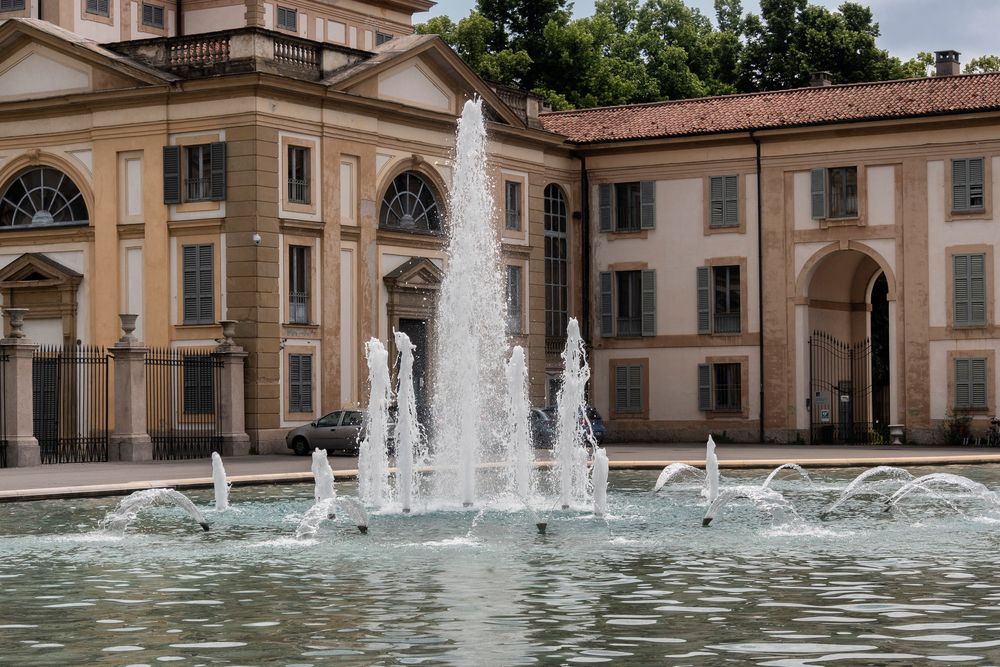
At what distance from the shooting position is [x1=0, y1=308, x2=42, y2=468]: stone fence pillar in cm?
3231

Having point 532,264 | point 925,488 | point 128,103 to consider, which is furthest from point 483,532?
point 532,264

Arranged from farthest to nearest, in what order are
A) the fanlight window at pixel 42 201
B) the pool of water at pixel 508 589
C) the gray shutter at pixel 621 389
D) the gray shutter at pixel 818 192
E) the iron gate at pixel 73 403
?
the gray shutter at pixel 621 389 < the gray shutter at pixel 818 192 < the fanlight window at pixel 42 201 < the iron gate at pixel 73 403 < the pool of water at pixel 508 589

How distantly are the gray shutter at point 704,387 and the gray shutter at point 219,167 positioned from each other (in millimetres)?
15492

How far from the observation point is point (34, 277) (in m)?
41.3

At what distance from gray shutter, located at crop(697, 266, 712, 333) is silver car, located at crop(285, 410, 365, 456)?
13036 millimetres

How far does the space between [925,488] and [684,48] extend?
46609 mm

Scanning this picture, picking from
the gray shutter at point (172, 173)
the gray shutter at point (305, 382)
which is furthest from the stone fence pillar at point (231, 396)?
the gray shutter at point (172, 173)

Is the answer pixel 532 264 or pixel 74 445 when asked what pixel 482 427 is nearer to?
pixel 74 445

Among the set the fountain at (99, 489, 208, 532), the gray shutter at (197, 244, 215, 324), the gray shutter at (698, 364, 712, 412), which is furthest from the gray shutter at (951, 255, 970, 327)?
the fountain at (99, 489, 208, 532)

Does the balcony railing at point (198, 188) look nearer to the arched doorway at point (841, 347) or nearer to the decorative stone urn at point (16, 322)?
the decorative stone urn at point (16, 322)

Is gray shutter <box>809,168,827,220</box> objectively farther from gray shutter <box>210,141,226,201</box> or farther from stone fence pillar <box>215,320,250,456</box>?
stone fence pillar <box>215,320,250,456</box>

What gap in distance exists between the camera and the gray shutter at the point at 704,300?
4847 cm

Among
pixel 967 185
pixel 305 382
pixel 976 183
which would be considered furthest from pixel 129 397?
pixel 976 183

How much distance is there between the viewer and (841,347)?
50.1m
